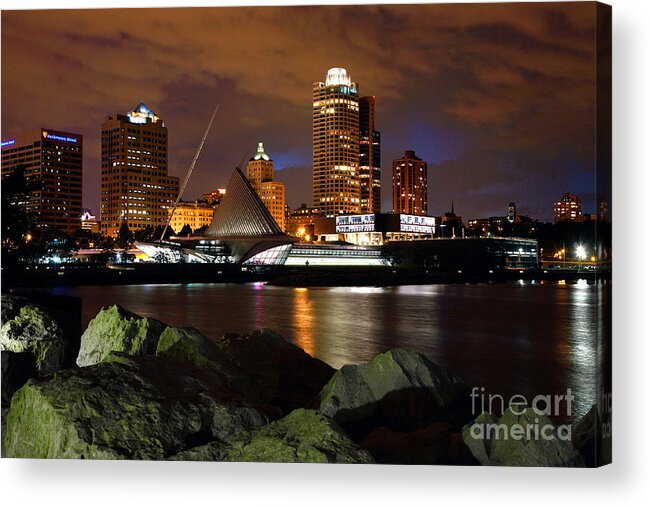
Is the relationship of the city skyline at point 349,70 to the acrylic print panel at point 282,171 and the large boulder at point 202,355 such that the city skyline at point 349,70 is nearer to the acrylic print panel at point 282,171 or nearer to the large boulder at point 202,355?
the acrylic print panel at point 282,171

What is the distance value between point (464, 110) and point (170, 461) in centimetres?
381

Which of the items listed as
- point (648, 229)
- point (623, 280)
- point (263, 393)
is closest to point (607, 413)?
point (623, 280)

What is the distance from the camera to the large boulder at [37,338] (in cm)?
525

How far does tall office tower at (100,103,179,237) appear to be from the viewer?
686cm

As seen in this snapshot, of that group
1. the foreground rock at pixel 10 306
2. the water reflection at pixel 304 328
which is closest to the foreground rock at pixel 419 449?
the water reflection at pixel 304 328

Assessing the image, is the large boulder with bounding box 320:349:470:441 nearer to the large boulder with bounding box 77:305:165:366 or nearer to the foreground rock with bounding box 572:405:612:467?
the foreground rock with bounding box 572:405:612:467

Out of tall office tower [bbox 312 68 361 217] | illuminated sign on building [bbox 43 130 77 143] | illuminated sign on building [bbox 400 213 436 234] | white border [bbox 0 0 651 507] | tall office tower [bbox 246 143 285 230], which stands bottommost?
white border [bbox 0 0 651 507]

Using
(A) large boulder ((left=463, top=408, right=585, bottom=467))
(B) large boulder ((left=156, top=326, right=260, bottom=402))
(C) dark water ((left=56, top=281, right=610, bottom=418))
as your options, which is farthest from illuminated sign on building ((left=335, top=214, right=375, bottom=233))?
(A) large boulder ((left=463, top=408, right=585, bottom=467))

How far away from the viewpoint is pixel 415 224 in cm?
5747

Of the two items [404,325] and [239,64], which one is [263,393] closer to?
[239,64]

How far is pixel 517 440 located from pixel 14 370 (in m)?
3.73

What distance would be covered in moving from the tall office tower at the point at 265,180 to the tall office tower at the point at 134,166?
123 centimetres

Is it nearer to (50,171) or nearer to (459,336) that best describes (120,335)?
(50,171)

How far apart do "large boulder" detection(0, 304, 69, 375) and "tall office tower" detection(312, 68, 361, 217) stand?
9.88 feet
